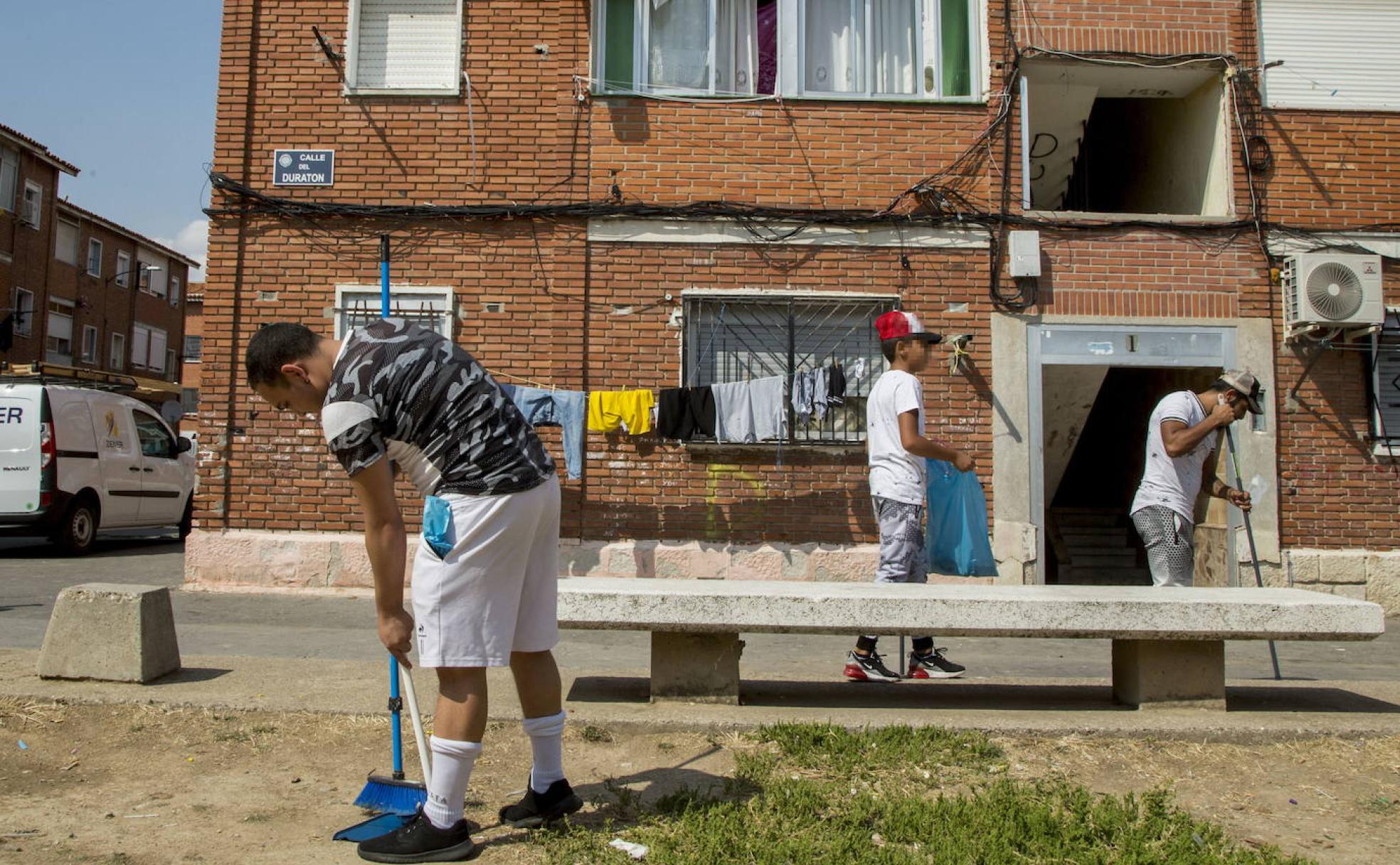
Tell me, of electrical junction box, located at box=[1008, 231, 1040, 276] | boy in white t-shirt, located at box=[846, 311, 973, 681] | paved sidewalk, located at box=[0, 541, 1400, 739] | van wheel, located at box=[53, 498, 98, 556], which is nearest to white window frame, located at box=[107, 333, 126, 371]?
van wheel, located at box=[53, 498, 98, 556]

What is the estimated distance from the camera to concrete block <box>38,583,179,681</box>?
4652mm

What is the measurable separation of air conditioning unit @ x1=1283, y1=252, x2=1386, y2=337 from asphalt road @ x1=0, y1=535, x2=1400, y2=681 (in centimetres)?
261

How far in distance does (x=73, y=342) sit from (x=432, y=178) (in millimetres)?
28174

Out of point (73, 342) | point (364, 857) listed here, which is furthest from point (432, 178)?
point (73, 342)

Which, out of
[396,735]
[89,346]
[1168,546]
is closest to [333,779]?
[396,735]

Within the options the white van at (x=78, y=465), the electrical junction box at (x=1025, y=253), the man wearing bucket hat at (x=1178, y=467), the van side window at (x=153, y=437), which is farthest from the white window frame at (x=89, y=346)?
the man wearing bucket hat at (x=1178, y=467)

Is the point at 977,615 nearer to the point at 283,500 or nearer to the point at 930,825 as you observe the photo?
the point at 930,825

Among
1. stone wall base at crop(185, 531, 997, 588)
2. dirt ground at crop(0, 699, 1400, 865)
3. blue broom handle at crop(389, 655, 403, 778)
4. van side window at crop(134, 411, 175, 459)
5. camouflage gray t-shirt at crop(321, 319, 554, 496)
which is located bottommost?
dirt ground at crop(0, 699, 1400, 865)

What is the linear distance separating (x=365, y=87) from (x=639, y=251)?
294 centimetres

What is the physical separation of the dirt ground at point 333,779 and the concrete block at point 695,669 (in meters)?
0.36

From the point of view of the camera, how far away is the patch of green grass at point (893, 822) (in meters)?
2.96

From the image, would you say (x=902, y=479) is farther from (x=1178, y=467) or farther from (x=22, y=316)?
(x=22, y=316)

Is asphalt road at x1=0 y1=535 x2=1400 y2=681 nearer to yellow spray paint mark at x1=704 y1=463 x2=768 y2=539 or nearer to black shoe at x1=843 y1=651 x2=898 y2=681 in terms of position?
black shoe at x1=843 y1=651 x2=898 y2=681

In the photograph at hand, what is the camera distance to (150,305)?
36.7 meters
